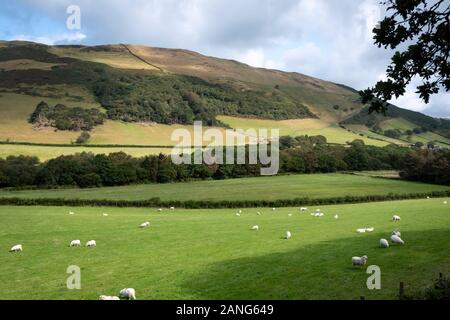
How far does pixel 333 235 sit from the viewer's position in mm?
34531

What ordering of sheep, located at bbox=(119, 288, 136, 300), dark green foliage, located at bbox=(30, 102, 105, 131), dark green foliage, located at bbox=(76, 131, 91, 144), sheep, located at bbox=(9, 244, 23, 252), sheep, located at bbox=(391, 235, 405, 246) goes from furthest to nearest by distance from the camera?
dark green foliage, located at bbox=(30, 102, 105, 131), dark green foliage, located at bbox=(76, 131, 91, 144), sheep, located at bbox=(9, 244, 23, 252), sheep, located at bbox=(391, 235, 405, 246), sheep, located at bbox=(119, 288, 136, 300)

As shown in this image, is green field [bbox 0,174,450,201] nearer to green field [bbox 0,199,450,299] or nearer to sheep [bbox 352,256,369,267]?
green field [bbox 0,199,450,299]

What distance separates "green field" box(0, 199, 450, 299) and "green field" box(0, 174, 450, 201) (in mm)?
37482

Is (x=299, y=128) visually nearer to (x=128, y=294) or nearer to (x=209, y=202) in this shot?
(x=209, y=202)

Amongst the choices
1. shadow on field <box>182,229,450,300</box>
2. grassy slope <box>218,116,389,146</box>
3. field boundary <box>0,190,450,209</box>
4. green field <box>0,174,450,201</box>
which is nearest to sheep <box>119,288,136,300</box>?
shadow on field <box>182,229,450,300</box>

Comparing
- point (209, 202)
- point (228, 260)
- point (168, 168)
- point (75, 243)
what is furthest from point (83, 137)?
point (228, 260)

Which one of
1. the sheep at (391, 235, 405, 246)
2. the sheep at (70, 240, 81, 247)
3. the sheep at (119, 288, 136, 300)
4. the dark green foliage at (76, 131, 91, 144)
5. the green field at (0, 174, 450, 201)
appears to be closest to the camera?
the sheep at (119, 288, 136, 300)

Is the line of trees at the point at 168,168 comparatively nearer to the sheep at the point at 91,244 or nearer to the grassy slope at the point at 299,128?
the grassy slope at the point at 299,128

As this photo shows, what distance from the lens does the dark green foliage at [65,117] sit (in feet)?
495

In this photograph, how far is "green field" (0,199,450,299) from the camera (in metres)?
20.1

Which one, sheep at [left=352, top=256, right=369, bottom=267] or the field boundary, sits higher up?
sheep at [left=352, top=256, right=369, bottom=267]

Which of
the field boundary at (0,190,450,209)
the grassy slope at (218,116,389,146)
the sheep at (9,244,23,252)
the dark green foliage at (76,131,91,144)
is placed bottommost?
the field boundary at (0,190,450,209)

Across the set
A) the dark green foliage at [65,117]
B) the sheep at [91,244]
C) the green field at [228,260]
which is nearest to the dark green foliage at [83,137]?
the dark green foliage at [65,117]
